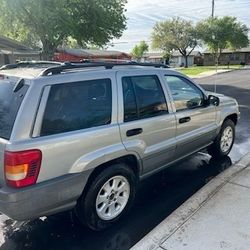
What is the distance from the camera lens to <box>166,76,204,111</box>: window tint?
456 cm

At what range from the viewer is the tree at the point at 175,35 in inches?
2542

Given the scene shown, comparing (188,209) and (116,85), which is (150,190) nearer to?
(188,209)

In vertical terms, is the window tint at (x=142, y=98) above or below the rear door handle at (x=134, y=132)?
above

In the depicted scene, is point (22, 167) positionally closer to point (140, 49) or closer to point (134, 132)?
point (134, 132)

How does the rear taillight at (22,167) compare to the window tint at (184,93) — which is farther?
the window tint at (184,93)

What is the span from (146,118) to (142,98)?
25 cm

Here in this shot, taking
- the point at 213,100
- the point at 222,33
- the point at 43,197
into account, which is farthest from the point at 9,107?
the point at 222,33

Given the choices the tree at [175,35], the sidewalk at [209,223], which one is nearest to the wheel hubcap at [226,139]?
the sidewalk at [209,223]

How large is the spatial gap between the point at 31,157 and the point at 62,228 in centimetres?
121

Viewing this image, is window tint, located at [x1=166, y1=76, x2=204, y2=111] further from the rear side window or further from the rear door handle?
the rear side window

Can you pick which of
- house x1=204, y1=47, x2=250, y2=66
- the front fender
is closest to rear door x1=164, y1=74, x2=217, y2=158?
the front fender

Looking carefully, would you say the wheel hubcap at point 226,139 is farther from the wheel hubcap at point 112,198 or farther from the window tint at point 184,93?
the wheel hubcap at point 112,198

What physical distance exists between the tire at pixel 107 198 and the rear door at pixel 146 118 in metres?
0.32

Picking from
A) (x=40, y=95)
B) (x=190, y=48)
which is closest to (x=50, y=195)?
(x=40, y=95)
